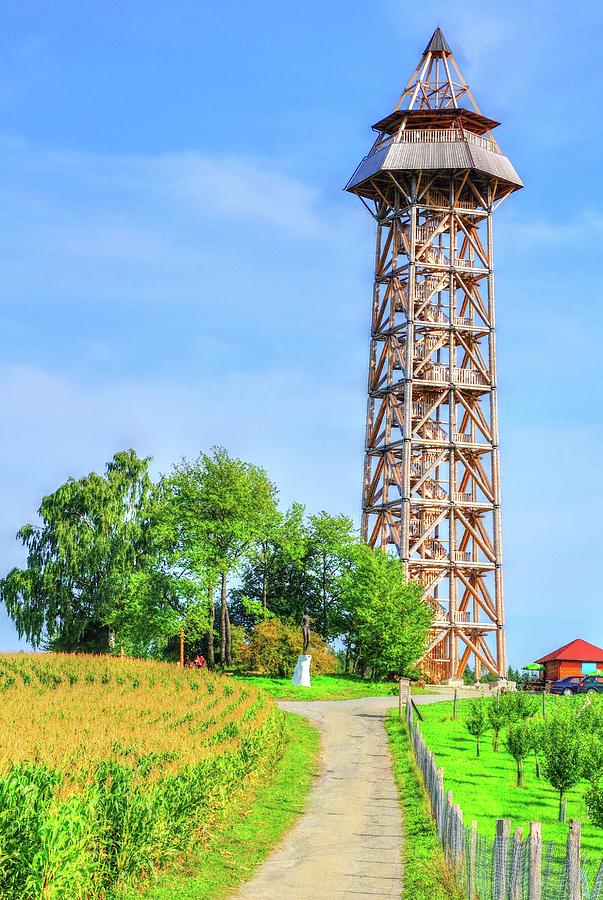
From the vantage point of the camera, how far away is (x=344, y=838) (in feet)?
74.0

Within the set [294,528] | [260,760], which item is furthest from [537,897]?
[294,528]

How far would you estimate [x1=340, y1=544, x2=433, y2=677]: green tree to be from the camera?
64.6 m

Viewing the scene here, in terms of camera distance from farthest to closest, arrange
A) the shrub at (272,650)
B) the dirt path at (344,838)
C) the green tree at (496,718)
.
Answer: the shrub at (272,650) < the green tree at (496,718) < the dirt path at (344,838)

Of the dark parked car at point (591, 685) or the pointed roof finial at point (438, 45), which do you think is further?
the pointed roof finial at point (438, 45)

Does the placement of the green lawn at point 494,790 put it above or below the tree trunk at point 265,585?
below

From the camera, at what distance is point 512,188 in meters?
78.6

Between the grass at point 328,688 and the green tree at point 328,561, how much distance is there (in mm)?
7062

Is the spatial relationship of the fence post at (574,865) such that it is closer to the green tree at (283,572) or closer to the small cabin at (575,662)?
the green tree at (283,572)

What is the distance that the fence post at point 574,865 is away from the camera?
44.4ft

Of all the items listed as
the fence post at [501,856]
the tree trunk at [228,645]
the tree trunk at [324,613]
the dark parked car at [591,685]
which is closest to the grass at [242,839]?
the fence post at [501,856]

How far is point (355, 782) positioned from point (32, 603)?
1801 inches

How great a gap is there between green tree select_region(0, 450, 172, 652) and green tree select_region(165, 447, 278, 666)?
4.48 m

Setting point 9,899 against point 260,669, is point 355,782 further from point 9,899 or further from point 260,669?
point 260,669

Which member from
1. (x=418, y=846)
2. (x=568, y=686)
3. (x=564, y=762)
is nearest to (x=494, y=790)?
(x=564, y=762)
